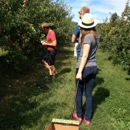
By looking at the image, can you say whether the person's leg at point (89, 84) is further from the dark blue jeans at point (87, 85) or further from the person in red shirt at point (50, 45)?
the person in red shirt at point (50, 45)

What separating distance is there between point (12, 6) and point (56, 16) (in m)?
7.86

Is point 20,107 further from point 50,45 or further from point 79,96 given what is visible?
point 50,45

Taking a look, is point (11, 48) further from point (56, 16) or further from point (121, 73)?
point (56, 16)

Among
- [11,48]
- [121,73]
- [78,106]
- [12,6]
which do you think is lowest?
[121,73]

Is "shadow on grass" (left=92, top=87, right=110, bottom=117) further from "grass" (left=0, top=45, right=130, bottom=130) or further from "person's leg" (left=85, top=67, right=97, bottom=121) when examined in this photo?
"person's leg" (left=85, top=67, right=97, bottom=121)

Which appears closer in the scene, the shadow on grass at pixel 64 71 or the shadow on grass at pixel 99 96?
the shadow on grass at pixel 99 96

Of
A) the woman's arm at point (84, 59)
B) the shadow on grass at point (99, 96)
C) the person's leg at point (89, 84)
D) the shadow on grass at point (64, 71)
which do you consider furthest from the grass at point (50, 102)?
the woman's arm at point (84, 59)

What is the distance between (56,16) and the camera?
44.6ft

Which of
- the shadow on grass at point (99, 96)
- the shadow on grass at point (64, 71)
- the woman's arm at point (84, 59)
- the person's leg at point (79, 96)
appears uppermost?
the woman's arm at point (84, 59)

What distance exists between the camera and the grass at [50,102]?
4367 mm

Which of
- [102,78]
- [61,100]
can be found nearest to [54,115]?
[61,100]

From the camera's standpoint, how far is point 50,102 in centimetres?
527

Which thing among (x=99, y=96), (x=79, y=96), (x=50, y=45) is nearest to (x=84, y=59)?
(x=79, y=96)

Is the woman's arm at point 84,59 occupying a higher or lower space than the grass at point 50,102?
higher
